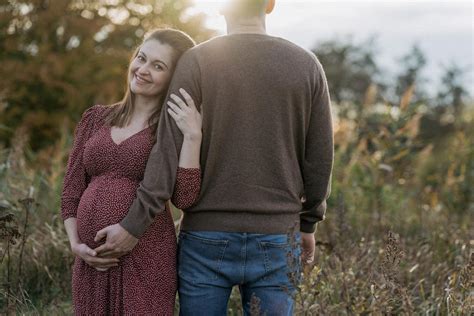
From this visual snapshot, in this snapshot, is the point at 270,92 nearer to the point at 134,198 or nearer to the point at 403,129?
the point at 134,198

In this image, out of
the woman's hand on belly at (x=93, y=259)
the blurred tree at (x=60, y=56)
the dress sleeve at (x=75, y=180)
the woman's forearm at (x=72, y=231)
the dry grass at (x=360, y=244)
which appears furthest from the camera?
the blurred tree at (x=60, y=56)

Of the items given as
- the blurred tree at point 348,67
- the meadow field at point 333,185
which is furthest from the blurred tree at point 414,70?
the meadow field at point 333,185

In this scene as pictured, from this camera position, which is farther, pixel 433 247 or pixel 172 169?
pixel 433 247

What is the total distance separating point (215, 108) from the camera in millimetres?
2875

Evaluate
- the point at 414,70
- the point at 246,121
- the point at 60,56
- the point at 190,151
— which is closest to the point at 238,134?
the point at 246,121

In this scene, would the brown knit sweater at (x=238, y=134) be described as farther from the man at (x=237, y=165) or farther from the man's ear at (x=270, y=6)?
the man's ear at (x=270, y=6)

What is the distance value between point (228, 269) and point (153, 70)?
0.90 metres

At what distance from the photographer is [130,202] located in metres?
2.97

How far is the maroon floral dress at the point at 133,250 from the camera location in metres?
2.99

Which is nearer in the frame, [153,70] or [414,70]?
[153,70]

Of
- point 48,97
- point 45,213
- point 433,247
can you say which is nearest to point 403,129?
point 433,247

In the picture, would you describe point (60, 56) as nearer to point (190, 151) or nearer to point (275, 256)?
point (190, 151)

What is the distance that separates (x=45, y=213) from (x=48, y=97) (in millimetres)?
6440

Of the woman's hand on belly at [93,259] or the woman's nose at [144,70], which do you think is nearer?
the woman's hand on belly at [93,259]
